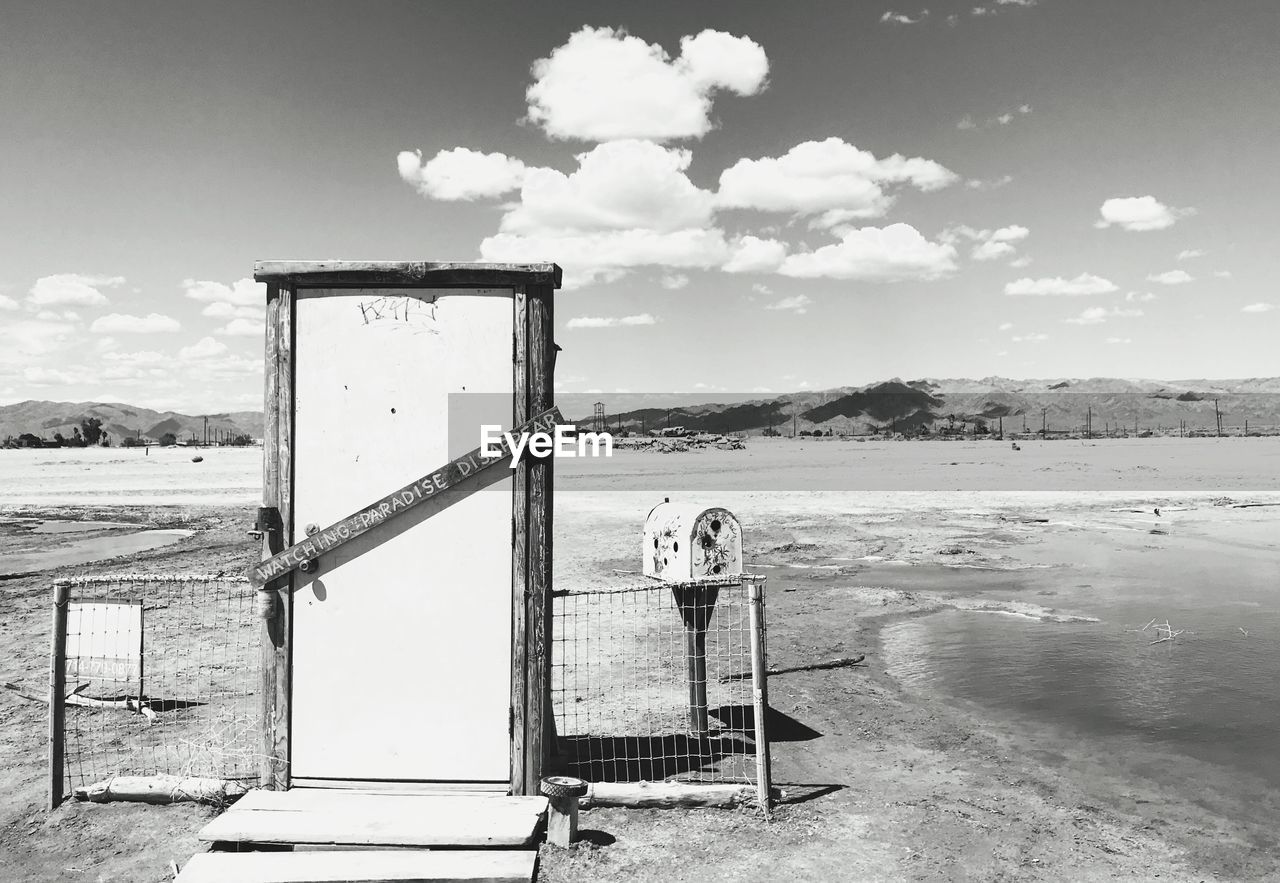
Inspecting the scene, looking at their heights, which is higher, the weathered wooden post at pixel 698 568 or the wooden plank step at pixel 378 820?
the weathered wooden post at pixel 698 568

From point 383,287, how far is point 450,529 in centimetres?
169

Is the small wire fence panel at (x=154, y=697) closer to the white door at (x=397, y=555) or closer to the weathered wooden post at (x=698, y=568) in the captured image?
the white door at (x=397, y=555)

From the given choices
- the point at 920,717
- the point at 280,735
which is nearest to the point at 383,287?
the point at 280,735

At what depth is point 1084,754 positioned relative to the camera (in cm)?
667

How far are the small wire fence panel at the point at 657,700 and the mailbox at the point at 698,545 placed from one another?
0.18 metres

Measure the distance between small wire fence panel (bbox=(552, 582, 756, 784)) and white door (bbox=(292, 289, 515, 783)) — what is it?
40.3 inches

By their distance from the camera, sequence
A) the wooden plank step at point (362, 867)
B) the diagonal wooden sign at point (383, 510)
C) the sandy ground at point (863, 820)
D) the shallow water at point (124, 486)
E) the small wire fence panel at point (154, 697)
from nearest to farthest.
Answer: the wooden plank step at point (362, 867), the sandy ground at point (863, 820), the diagonal wooden sign at point (383, 510), the small wire fence panel at point (154, 697), the shallow water at point (124, 486)

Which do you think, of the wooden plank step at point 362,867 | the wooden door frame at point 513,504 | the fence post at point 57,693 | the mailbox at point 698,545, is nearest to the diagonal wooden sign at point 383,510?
the wooden door frame at point 513,504

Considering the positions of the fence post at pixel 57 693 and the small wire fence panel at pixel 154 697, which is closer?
the fence post at pixel 57 693

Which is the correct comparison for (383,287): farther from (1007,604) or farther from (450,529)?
(1007,604)

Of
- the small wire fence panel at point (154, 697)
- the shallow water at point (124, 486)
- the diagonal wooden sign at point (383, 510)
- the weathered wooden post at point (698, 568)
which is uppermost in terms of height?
the diagonal wooden sign at point (383, 510)

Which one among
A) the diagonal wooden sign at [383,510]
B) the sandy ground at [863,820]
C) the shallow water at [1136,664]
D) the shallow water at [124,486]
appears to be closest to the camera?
the sandy ground at [863,820]

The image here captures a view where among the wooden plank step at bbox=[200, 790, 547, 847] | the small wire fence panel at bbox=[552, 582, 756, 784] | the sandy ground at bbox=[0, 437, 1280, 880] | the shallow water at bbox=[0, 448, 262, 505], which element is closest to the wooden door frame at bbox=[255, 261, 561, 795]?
the wooden plank step at bbox=[200, 790, 547, 847]

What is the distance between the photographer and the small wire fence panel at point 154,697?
6.29 m
